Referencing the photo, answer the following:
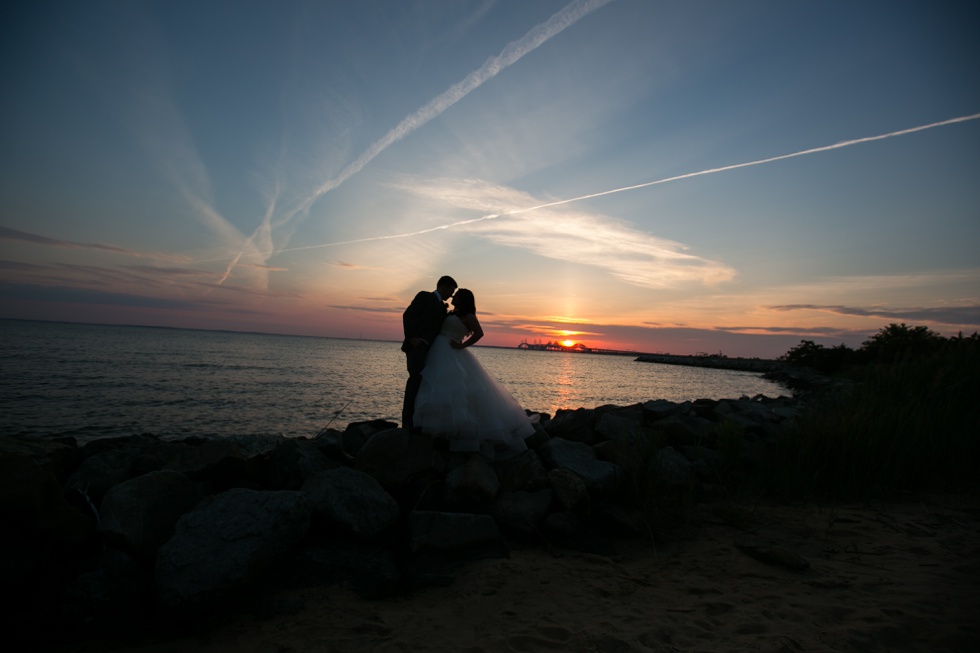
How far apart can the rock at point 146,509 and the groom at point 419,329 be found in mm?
2899

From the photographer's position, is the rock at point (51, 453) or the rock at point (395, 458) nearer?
the rock at point (51, 453)

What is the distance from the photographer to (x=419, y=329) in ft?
23.4

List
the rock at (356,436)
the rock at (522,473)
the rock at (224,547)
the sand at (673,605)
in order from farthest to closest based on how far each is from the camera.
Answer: the rock at (356,436) → the rock at (522,473) → the rock at (224,547) → the sand at (673,605)

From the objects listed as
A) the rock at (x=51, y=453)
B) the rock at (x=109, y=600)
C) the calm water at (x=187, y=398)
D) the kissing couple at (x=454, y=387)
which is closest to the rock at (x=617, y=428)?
the kissing couple at (x=454, y=387)

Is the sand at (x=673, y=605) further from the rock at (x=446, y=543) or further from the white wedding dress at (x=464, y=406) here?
the white wedding dress at (x=464, y=406)

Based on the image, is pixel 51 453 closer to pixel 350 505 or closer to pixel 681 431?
pixel 350 505

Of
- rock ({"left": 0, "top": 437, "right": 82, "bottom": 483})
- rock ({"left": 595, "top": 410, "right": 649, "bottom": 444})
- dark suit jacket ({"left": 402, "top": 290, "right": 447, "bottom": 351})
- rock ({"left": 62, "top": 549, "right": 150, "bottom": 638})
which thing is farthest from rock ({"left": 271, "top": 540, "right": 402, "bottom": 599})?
rock ({"left": 595, "top": 410, "right": 649, "bottom": 444})

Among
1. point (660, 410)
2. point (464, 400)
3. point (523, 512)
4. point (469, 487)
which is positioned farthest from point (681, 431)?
point (469, 487)

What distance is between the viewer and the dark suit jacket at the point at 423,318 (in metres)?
7.12

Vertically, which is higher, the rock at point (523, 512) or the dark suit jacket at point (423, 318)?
the dark suit jacket at point (423, 318)

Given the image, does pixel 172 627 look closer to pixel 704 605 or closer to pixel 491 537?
pixel 491 537

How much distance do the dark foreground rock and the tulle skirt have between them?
0.99 feet

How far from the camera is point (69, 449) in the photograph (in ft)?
21.0

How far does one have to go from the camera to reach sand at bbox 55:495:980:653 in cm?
338
